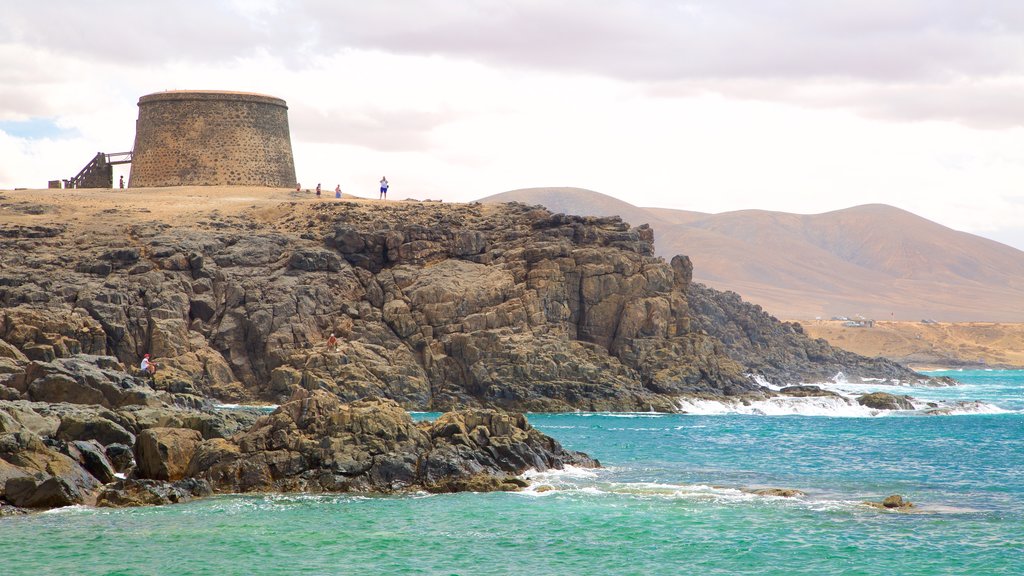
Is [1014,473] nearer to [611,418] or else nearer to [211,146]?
[611,418]

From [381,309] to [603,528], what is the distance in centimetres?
3883

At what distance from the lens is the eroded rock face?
1356 inches

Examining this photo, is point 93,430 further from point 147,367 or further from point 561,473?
point 147,367

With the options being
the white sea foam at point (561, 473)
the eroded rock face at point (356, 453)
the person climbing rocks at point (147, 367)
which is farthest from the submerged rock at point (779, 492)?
the person climbing rocks at point (147, 367)

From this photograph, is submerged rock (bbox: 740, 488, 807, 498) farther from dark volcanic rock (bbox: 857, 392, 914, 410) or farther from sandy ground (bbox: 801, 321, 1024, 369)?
sandy ground (bbox: 801, 321, 1024, 369)

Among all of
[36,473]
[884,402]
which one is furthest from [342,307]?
[36,473]

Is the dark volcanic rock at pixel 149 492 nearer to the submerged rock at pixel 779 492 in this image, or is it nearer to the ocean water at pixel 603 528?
the ocean water at pixel 603 528

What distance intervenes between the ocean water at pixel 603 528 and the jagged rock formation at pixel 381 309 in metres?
21.5

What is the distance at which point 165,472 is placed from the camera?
112 ft

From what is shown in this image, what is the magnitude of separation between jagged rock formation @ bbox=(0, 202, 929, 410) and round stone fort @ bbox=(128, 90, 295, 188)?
1304 centimetres

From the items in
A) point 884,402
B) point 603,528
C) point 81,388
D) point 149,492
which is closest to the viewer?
point 603,528

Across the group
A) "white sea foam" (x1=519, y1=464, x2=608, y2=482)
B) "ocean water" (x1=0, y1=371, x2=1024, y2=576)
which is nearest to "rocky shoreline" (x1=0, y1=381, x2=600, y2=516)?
"white sea foam" (x1=519, y1=464, x2=608, y2=482)

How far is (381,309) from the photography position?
67250 millimetres

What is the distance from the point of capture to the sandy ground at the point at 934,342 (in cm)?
15825
